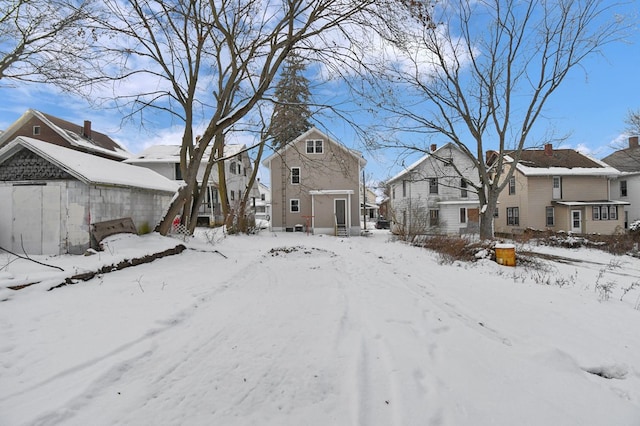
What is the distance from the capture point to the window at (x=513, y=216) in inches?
1024

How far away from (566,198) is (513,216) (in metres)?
4.01

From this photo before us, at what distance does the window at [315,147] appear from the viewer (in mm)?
24031

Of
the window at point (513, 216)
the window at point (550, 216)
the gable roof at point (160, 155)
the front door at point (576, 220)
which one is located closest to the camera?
the front door at point (576, 220)

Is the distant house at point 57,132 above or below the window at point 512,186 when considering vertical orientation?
above

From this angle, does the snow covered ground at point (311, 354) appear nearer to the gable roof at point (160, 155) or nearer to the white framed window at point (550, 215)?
the white framed window at point (550, 215)

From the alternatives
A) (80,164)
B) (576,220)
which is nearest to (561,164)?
(576,220)

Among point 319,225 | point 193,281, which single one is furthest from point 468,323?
point 319,225

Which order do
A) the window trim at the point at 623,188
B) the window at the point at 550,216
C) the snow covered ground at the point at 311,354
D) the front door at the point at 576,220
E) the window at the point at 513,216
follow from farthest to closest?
the window trim at the point at 623,188 < the window at the point at 513,216 < the window at the point at 550,216 < the front door at the point at 576,220 < the snow covered ground at the point at 311,354

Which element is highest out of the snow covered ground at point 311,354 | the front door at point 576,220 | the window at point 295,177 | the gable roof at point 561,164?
the gable roof at point 561,164

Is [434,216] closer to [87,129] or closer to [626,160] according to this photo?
[626,160]

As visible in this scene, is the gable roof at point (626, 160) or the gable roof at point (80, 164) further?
the gable roof at point (626, 160)

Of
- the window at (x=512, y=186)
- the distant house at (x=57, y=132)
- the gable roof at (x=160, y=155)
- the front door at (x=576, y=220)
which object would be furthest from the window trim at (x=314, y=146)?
the front door at (x=576, y=220)

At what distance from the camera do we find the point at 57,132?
25125mm

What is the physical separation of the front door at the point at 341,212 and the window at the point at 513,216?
49.6 ft
